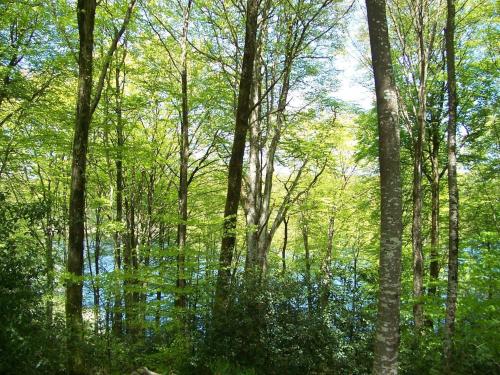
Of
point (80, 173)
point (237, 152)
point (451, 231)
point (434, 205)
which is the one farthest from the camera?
point (434, 205)

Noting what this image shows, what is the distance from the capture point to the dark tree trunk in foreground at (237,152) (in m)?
7.21

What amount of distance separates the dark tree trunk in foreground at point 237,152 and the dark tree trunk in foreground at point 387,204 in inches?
120

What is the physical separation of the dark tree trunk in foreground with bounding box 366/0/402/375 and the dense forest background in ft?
0.59

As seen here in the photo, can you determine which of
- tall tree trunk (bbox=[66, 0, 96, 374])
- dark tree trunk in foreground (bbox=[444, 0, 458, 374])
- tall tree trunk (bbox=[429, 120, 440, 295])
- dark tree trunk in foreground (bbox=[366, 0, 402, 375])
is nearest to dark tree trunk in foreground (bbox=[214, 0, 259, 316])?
tall tree trunk (bbox=[66, 0, 96, 374])

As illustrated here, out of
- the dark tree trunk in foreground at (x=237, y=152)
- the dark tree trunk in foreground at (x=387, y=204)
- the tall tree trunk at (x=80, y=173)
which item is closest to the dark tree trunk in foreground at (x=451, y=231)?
the dark tree trunk in foreground at (x=387, y=204)

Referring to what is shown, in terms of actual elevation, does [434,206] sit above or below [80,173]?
below

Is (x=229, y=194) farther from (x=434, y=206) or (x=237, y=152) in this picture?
(x=434, y=206)

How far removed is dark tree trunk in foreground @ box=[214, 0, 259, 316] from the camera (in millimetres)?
7207

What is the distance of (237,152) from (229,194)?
0.88 meters

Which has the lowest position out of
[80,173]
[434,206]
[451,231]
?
[451,231]

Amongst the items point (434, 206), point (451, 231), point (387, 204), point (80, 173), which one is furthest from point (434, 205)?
point (80, 173)

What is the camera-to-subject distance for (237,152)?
745 centimetres

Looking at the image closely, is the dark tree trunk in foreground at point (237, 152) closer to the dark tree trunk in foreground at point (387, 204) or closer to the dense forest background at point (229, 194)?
the dense forest background at point (229, 194)

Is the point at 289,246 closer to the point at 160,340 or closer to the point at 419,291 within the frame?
the point at 419,291
